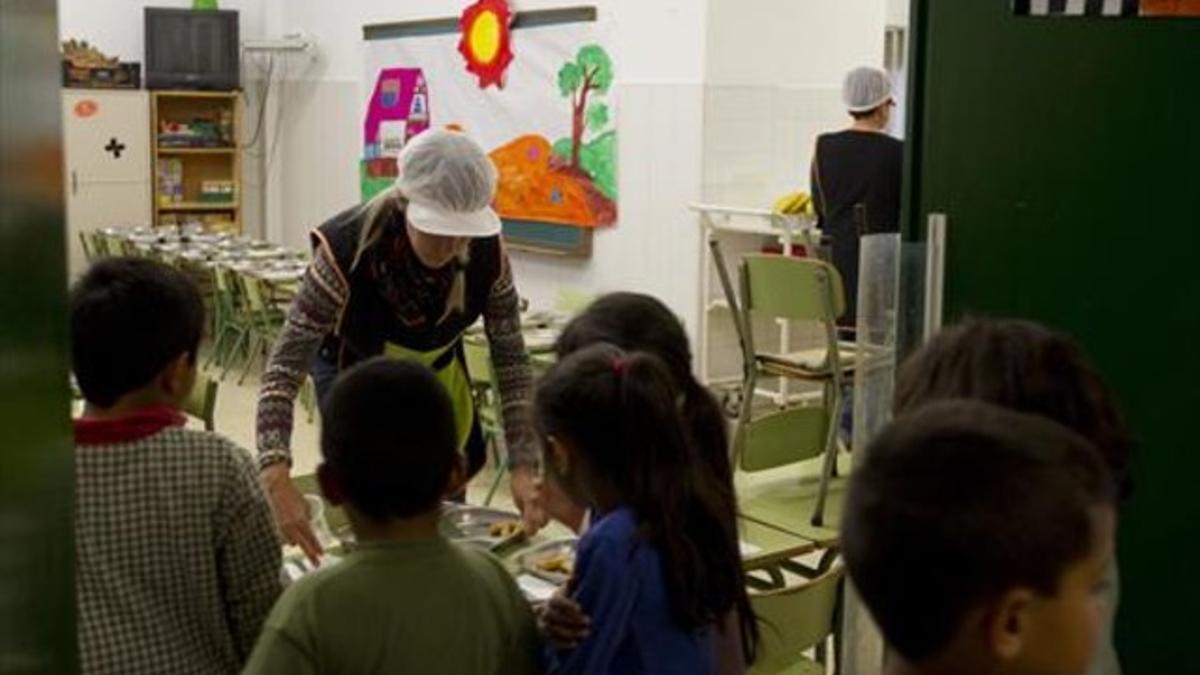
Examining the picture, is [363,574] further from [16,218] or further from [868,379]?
[868,379]

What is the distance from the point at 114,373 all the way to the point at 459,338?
1.26 meters

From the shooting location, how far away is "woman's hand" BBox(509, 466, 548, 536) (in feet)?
7.82

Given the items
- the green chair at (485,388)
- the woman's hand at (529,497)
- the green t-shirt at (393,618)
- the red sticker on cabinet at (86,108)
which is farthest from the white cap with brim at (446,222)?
the red sticker on cabinet at (86,108)

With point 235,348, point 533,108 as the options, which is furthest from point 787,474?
point 235,348

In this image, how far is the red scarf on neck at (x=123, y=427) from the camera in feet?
4.91

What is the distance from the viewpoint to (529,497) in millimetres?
2445

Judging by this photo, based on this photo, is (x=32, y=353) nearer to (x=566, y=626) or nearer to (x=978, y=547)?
(x=978, y=547)

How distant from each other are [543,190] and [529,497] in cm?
544

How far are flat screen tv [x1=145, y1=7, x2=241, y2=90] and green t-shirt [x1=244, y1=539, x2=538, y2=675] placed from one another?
9.35m

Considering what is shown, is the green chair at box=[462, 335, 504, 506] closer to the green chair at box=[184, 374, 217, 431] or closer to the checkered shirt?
the green chair at box=[184, 374, 217, 431]

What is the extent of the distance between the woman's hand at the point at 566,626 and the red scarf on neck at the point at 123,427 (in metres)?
0.49

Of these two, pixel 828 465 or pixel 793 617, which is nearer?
pixel 793 617

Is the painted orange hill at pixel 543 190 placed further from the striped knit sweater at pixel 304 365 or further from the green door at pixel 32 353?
the green door at pixel 32 353

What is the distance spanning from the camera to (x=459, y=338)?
2.81 metres
